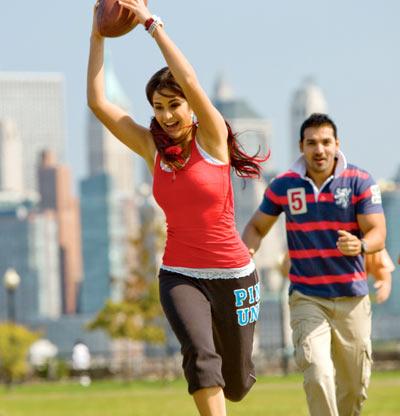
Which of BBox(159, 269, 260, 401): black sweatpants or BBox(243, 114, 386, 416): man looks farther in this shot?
BBox(243, 114, 386, 416): man

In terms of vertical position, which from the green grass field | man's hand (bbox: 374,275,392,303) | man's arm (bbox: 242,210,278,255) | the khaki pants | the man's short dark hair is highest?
the man's short dark hair

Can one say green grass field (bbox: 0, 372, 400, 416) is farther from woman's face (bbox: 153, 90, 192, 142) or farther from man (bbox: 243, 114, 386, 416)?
woman's face (bbox: 153, 90, 192, 142)

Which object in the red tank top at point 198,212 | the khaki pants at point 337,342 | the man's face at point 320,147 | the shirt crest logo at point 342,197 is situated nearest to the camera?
the red tank top at point 198,212

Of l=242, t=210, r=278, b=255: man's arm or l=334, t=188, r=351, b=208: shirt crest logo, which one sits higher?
l=334, t=188, r=351, b=208: shirt crest logo

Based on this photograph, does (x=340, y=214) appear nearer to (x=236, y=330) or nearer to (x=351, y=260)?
(x=351, y=260)

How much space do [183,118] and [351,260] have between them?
2.10 metres

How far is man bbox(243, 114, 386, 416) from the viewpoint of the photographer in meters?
10.4

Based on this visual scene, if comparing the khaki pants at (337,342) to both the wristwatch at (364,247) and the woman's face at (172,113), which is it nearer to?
the wristwatch at (364,247)

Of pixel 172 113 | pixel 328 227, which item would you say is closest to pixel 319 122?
pixel 328 227

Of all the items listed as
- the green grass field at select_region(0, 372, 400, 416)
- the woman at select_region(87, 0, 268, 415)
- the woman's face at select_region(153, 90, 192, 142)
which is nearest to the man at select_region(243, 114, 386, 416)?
the woman at select_region(87, 0, 268, 415)

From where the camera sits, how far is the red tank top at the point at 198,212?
8711mm

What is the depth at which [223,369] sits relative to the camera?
29.7 ft

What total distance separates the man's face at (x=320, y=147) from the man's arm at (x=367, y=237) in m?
0.38

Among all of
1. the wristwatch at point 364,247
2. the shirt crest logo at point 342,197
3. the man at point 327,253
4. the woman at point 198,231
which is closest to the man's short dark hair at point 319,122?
the man at point 327,253
